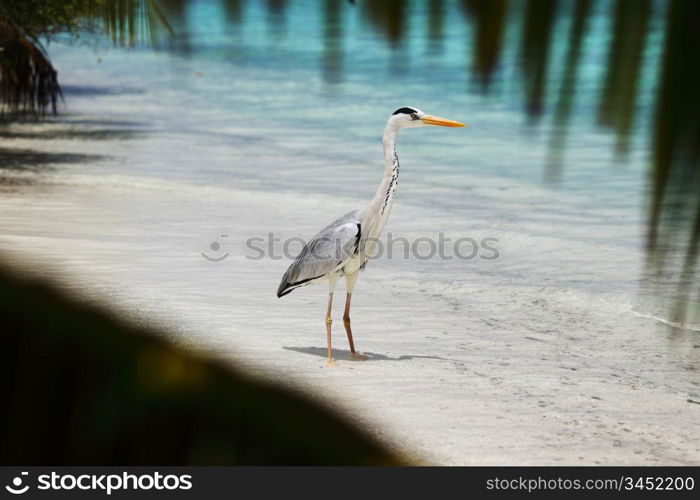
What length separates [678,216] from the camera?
95 cm

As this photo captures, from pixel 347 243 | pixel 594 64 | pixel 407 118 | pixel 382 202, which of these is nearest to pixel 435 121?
pixel 407 118

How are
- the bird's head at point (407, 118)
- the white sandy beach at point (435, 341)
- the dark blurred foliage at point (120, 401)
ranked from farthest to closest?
the bird's head at point (407, 118)
the white sandy beach at point (435, 341)
the dark blurred foliage at point (120, 401)

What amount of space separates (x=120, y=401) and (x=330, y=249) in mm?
6020

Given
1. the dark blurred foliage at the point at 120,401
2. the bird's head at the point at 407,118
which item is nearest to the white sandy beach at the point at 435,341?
the bird's head at the point at 407,118

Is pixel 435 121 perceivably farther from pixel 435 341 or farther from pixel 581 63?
pixel 581 63

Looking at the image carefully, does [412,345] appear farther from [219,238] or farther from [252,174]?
[252,174]

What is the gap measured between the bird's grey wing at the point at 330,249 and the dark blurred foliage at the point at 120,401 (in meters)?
5.96

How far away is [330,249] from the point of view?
671cm

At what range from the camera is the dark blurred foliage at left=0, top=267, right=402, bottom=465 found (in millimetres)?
692

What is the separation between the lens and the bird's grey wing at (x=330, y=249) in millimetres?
6711

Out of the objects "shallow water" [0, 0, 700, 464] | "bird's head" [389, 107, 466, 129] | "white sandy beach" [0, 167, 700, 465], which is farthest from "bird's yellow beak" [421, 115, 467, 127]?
"white sandy beach" [0, 167, 700, 465]

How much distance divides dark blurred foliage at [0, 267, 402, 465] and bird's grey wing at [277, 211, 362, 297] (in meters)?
5.96

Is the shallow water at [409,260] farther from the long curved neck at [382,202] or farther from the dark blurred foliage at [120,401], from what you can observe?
the long curved neck at [382,202]

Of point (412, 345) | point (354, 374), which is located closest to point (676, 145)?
point (354, 374)
